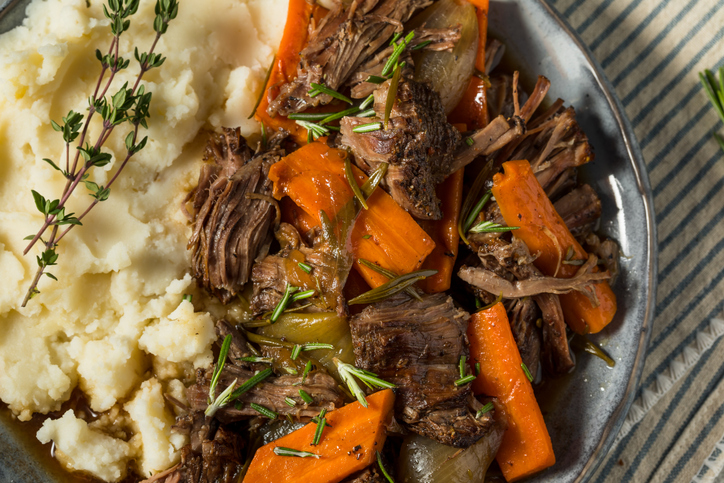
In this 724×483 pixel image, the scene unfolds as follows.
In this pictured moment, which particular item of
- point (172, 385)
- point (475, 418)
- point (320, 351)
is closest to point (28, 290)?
point (172, 385)

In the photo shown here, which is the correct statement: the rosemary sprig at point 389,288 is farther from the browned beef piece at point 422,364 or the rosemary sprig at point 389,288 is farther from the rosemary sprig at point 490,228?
the rosemary sprig at point 490,228

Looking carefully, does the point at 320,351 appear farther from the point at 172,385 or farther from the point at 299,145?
the point at 299,145

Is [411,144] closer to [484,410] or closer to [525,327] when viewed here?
[525,327]

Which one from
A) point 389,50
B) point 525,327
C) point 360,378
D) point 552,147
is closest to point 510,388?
point 525,327

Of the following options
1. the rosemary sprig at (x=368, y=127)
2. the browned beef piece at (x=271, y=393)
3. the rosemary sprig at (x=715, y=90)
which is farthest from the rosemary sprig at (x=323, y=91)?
the rosemary sprig at (x=715, y=90)

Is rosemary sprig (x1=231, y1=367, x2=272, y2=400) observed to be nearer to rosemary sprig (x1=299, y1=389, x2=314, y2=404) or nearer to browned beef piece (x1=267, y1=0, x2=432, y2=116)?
rosemary sprig (x1=299, y1=389, x2=314, y2=404)

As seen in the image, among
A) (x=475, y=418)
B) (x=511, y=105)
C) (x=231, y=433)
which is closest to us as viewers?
(x=475, y=418)

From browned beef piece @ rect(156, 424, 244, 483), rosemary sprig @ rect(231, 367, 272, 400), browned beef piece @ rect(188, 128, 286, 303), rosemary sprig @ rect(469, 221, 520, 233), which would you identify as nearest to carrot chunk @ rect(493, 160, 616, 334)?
rosemary sprig @ rect(469, 221, 520, 233)
